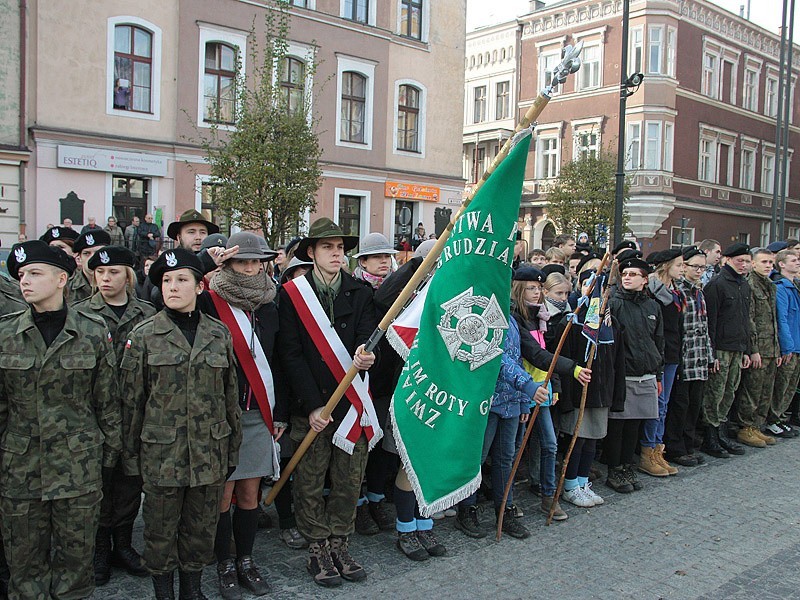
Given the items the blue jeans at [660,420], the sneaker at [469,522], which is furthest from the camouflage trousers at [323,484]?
the blue jeans at [660,420]

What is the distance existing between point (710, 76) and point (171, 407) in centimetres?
3782

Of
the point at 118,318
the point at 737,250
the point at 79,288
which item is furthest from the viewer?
the point at 737,250

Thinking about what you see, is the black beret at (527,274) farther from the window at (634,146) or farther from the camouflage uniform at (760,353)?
the window at (634,146)

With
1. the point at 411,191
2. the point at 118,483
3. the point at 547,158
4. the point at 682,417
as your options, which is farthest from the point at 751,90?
the point at 118,483

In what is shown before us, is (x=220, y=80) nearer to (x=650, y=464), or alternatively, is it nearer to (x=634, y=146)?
(x=650, y=464)

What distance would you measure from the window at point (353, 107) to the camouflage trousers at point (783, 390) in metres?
18.1

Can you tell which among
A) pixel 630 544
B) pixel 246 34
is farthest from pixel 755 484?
pixel 246 34

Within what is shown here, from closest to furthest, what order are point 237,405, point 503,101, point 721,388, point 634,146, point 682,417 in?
point 237,405 < point 682,417 < point 721,388 < point 634,146 < point 503,101

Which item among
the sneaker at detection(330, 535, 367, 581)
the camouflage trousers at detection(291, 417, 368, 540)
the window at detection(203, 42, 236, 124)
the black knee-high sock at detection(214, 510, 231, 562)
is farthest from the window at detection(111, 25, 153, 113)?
the sneaker at detection(330, 535, 367, 581)

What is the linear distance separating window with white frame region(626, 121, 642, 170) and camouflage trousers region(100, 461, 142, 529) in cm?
3160

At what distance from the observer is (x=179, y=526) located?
4051 mm

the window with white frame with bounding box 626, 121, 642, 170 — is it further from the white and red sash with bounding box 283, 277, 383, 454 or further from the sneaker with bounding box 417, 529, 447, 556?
the white and red sash with bounding box 283, 277, 383, 454

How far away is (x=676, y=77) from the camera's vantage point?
33.6 m

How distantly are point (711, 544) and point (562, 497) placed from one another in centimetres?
124
